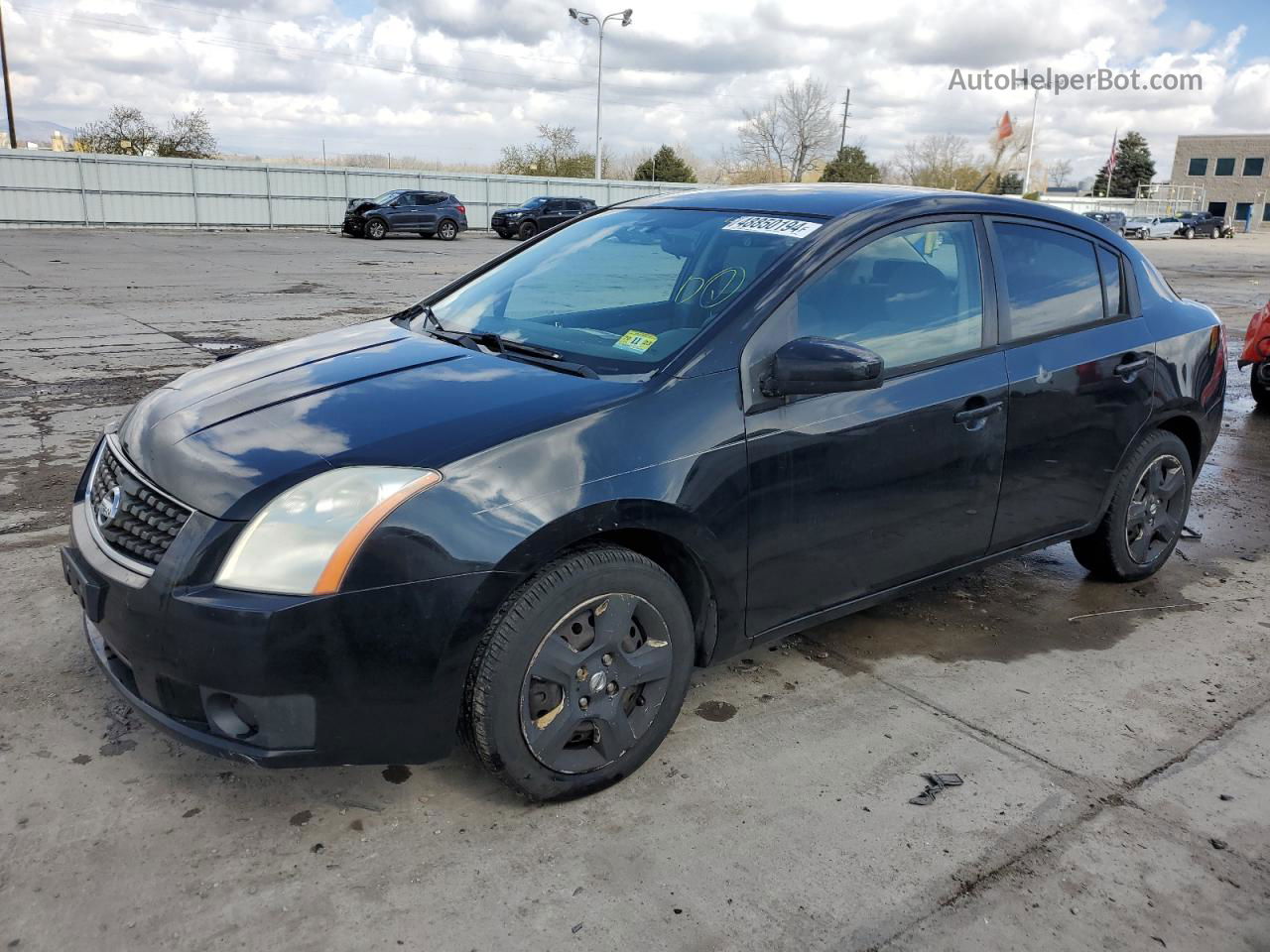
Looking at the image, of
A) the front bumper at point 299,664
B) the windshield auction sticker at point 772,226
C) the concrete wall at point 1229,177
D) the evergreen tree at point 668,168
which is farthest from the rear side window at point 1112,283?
the concrete wall at point 1229,177

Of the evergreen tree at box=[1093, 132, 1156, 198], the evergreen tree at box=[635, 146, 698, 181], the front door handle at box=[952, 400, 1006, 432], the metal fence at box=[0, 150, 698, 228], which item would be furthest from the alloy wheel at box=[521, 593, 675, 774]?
the evergreen tree at box=[1093, 132, 1156, 198]

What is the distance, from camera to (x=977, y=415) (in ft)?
11.6

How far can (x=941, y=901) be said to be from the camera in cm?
248

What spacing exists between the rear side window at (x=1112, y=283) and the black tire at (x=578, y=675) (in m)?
2.47

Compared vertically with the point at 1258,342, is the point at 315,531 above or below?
above

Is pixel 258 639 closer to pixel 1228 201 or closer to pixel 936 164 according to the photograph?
pixel 936 164

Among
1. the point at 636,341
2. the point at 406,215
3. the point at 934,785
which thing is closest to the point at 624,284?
the point at 636,341

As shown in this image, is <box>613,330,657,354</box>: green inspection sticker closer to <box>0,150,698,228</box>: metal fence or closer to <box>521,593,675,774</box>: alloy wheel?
<box>521,593,675,774</box>: alloy wheel

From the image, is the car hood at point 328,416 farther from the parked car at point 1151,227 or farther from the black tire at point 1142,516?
the parked car at point 1151,227

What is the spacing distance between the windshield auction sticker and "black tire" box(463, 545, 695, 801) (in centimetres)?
127

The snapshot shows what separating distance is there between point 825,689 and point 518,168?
5815 cm

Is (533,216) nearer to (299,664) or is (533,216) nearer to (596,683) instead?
(596,683)

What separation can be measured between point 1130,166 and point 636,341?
10978 cm

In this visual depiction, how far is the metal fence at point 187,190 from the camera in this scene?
30844 millimetres
